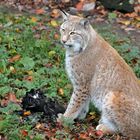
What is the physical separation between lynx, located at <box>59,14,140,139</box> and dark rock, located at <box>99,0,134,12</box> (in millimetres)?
4694

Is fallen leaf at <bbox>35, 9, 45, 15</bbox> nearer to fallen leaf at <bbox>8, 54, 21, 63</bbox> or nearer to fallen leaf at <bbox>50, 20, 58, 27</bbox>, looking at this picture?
fallen leaf at <bbox>50, 20, 58, 27</bbox>

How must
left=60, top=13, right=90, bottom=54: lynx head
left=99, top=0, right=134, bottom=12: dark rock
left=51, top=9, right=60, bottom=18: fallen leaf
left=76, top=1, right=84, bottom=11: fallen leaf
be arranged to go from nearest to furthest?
1. left=60, top=13, right=90, bottom=54: lynx head
2. left=51, top=9, right=60, bottom=18: fallen leaf
3. left=99, top=0, right=134, bottom=12: dark rock
4. left=76, top=1, right=84, bottom=11: fallen leaf

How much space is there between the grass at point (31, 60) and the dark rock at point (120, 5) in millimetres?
1107

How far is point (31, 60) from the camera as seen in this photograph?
8570 mm

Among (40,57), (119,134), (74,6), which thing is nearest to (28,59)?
(40,57)

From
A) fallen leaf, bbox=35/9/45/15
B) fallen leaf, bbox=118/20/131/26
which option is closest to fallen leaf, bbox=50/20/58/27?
fallen leaf, bbox=35/9/45/15

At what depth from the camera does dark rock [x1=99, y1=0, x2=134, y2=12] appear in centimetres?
1151

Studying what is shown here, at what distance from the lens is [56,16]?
11.2m

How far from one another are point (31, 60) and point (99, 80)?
6.67 feet

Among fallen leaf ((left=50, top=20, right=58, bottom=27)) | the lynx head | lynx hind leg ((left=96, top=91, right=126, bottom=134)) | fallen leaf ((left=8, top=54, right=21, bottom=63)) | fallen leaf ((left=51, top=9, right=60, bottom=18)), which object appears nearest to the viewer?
lynx hind leg ((left=96, top=91, right=126, bottom=134))

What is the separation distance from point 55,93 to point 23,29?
297 centimetres

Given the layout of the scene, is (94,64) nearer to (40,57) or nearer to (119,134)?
(119,134)

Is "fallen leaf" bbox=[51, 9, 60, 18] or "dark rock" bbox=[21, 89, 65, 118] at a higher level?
"fallen leaf" bbox=[51, 9, 60, 18]

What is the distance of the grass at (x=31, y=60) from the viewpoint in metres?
6.54
